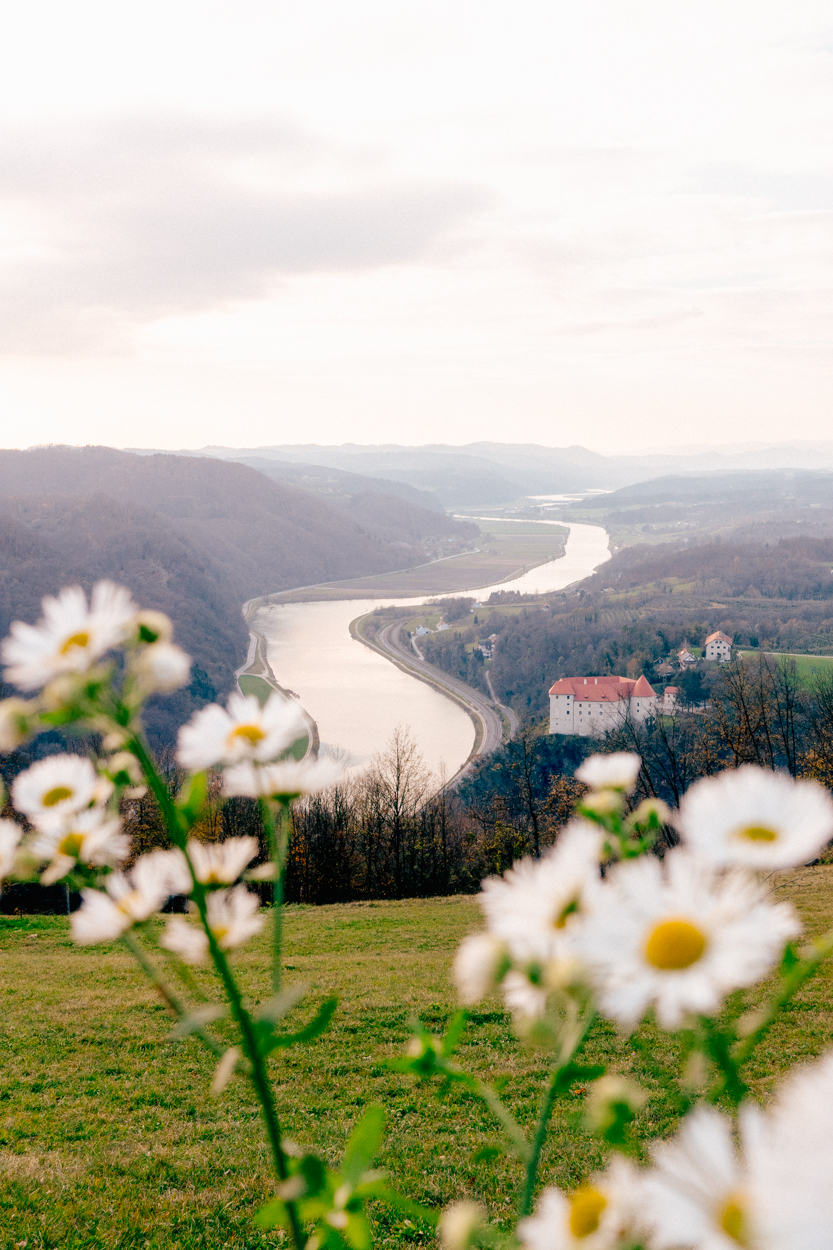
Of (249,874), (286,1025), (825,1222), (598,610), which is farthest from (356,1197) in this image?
(598,610)

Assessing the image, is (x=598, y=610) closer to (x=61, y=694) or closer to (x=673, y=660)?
(x=673, y=660)

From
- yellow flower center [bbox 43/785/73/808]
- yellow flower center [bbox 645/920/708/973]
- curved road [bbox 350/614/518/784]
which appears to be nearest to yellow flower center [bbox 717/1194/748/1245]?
yellow flower center [bbox 645/920/708/973]

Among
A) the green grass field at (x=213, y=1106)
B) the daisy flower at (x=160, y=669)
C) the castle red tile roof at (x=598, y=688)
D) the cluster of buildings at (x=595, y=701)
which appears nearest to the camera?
the daisy flower at (x=160, y=669)

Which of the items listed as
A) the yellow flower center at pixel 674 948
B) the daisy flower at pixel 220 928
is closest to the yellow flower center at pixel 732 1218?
the yellow flower center at pixel 674 948

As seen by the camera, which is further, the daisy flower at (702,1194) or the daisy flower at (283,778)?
the daisy flower at (283,778)

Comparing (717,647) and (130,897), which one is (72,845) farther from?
(717,647)

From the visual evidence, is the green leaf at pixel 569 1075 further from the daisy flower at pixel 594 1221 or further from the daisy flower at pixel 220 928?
the daisy flower at pixel 220 928
